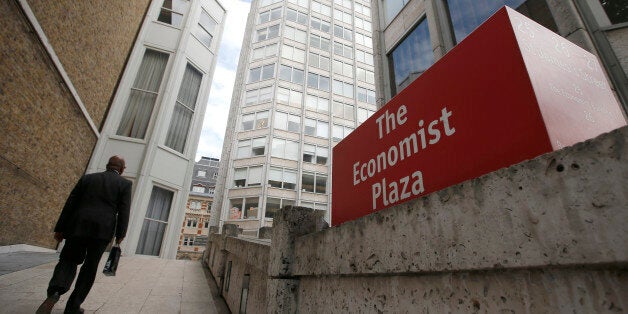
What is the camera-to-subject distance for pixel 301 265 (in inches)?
93.1

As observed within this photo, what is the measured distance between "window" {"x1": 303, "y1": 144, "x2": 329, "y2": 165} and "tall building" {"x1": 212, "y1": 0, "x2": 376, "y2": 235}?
0.36 ft

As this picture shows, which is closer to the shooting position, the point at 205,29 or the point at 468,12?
the point at 468,12

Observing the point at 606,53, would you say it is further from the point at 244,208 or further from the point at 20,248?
the point at 244,208

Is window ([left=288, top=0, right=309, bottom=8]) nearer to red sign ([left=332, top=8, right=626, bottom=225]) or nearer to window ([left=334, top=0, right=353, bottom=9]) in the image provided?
window ([left=334, top=0, right=353, bottom=9])

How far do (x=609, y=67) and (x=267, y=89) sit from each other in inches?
1217

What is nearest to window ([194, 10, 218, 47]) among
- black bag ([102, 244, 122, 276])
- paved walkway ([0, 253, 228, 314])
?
paved walkway ([0, 253, 228, 314])

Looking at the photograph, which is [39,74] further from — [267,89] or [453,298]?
[267,89]

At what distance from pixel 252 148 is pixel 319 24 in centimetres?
1903

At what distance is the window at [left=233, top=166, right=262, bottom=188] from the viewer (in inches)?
1166

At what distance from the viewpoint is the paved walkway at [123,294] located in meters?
3.76

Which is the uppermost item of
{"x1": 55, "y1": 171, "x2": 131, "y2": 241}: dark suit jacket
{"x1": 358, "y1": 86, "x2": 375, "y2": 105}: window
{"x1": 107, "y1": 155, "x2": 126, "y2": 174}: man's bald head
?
{"x1": 358, "y1": 86, "x2": 375, "y2": 105}: window

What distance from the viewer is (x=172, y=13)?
14.2 meters

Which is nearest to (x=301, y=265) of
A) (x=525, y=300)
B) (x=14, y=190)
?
(x=525, y=300)

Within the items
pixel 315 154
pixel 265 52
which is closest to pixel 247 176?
pixel 315 154
